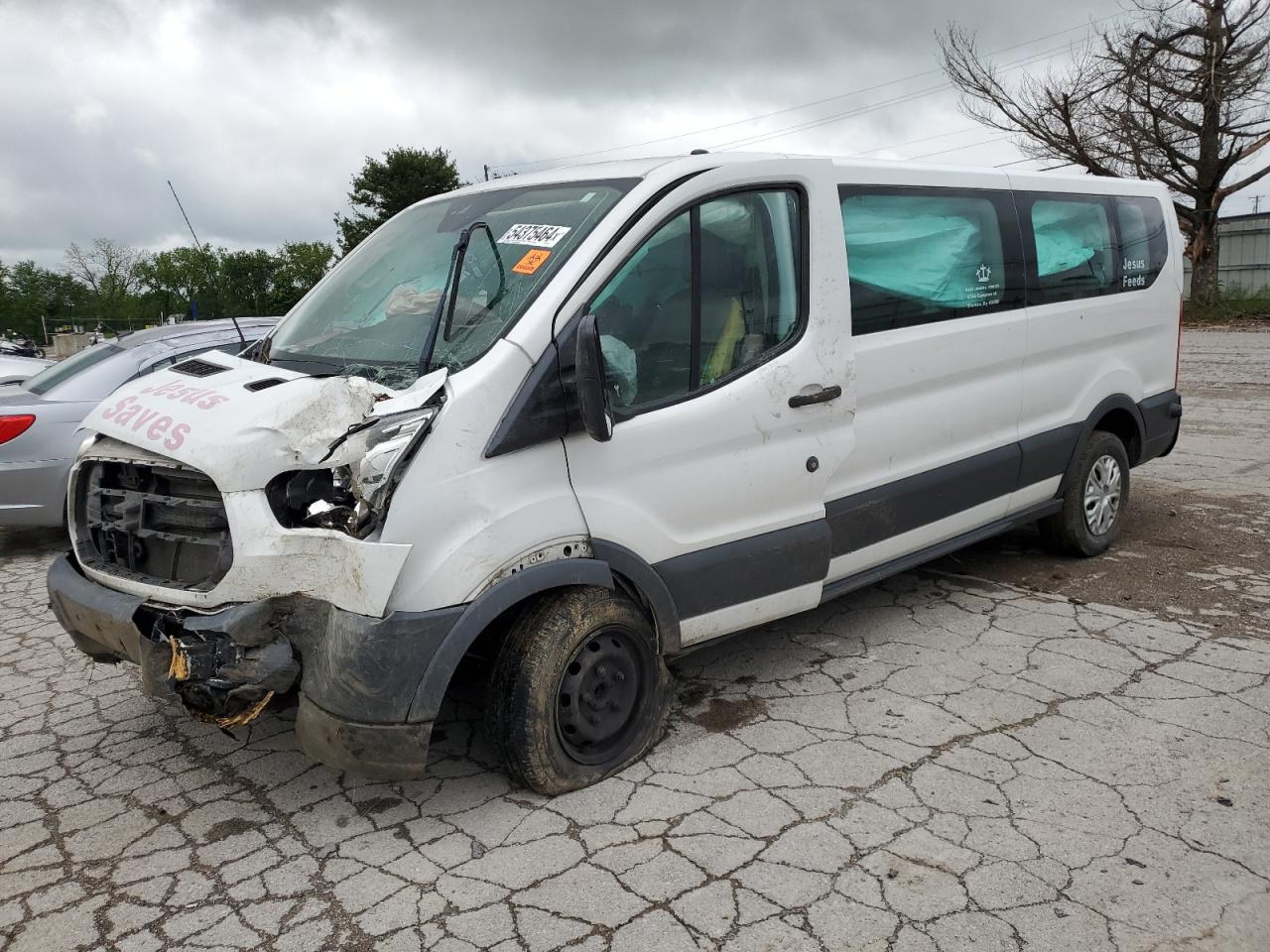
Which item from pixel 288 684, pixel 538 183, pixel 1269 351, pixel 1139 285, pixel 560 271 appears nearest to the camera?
pixel 288 684

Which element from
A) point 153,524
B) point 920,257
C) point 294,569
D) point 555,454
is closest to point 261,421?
point 294,569

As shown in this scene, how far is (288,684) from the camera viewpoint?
3.04 metres

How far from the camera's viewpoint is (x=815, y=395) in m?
3.84

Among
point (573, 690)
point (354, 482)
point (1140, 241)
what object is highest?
point (1140, 241)

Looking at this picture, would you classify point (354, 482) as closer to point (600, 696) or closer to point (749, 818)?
point (600, 696)

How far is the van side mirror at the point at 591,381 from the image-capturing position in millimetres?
3039

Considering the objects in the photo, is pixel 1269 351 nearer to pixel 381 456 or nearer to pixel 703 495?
pixel 703 495

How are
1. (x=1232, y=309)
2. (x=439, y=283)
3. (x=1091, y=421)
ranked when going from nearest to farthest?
(x=439, y=283)
(x=1091, y=421)
(x=1232, y=309)

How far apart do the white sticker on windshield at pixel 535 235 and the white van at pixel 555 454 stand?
1cm

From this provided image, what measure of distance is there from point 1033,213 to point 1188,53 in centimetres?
2832

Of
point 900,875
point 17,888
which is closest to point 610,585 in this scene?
point 900,875

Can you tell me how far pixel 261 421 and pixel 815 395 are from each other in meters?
2.03

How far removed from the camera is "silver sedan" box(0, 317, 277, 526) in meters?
6.39

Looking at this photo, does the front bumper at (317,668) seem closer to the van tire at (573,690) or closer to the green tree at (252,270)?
the van tire at (573,690)
